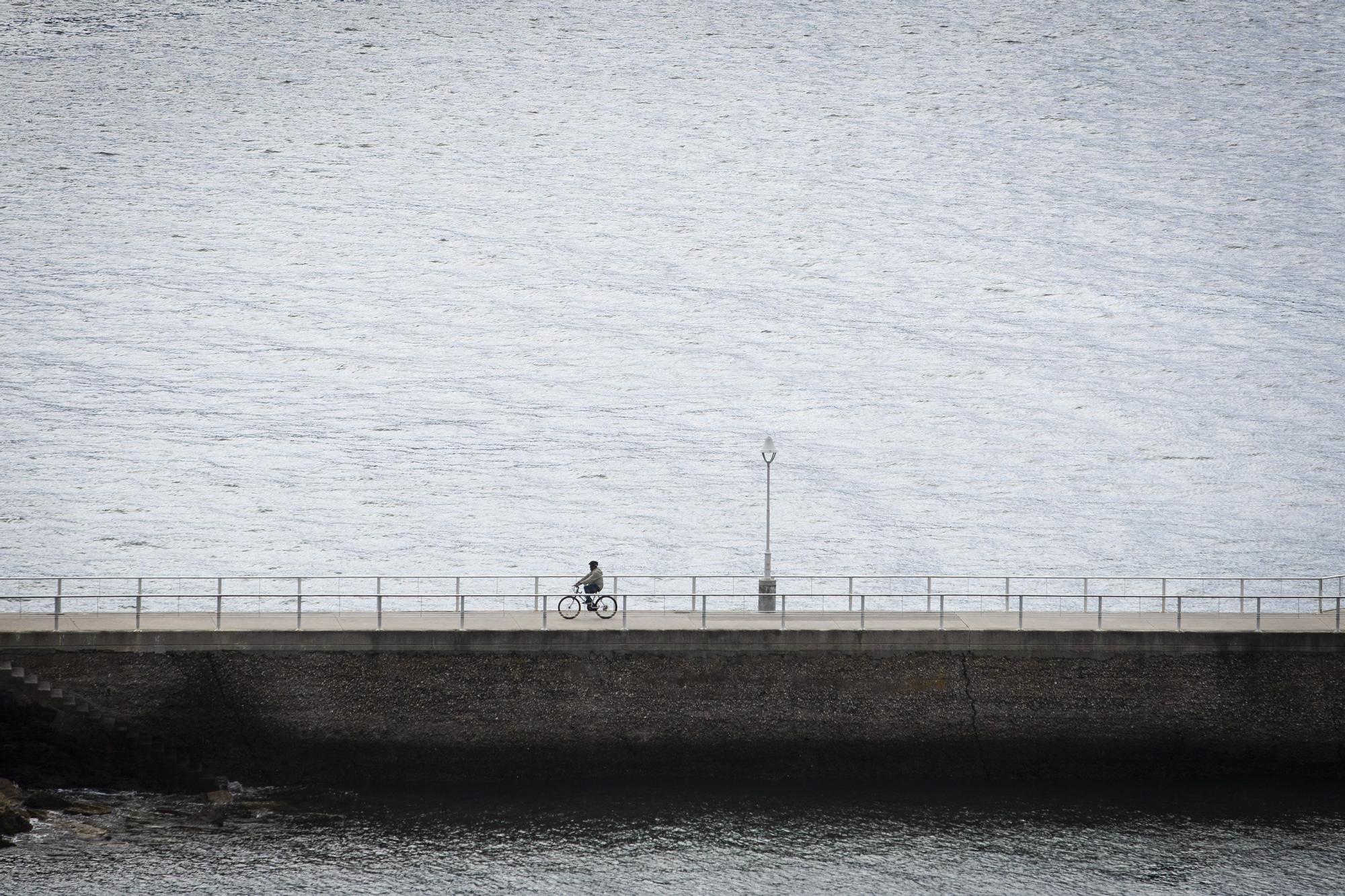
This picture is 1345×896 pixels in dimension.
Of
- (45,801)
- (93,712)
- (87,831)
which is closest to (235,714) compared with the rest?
(93,712)

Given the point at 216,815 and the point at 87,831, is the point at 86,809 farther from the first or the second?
the point at 216,815

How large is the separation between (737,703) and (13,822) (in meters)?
11.8

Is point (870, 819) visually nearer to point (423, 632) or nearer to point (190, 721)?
Answer: point (423, 632)

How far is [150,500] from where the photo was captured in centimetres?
6259

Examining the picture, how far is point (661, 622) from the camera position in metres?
25.5

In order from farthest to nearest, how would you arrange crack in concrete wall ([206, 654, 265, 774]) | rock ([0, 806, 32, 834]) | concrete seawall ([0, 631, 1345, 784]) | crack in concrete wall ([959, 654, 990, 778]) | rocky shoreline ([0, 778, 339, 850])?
crack in concrete wall ([959, 654, 990, 778])
concrete seawall ([0, 631, 1345, 784])
crack in concrete wall ([206, 654, 265, 774])
rocky shoreline ([0, 778, 339, 850])
rock ([0, 806, 32, 834])

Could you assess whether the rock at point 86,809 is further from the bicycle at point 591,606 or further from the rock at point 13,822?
the bicycle at point 591,606

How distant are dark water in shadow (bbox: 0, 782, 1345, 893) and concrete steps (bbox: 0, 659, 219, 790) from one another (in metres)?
0.64

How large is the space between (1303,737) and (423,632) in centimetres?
1572

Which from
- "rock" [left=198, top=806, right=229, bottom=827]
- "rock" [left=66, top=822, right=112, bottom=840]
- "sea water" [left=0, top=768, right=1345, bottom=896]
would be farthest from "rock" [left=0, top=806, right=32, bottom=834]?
"rock" [left=198, top=806, right=229, bottom=827]

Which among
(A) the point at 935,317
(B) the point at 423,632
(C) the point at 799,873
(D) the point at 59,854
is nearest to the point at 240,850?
(D) the point at 59,854

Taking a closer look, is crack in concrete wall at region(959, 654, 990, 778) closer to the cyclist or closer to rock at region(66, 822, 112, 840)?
the cyclist

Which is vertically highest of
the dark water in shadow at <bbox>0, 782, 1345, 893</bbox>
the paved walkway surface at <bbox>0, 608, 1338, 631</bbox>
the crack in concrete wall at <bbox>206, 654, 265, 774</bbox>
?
the paved walkway surface at <bbox>0, 608, 1338, 631</bbox>

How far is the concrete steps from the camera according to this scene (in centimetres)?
2306
